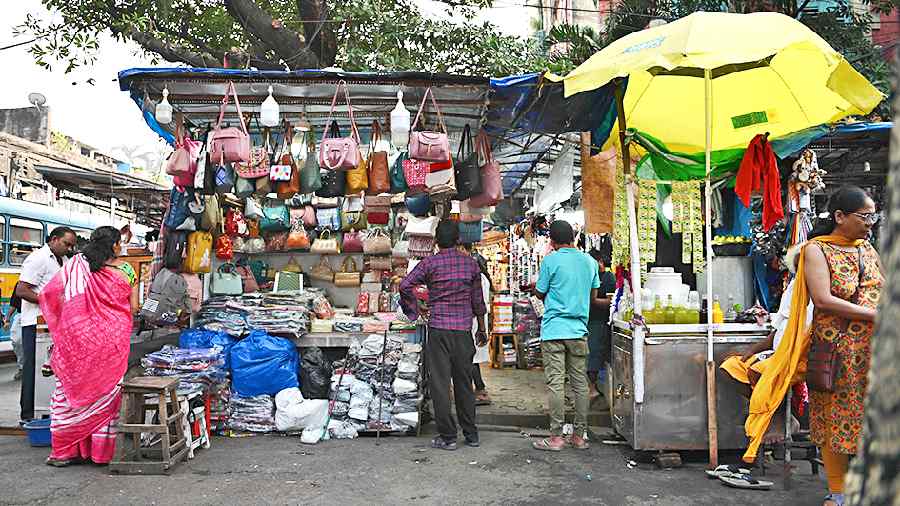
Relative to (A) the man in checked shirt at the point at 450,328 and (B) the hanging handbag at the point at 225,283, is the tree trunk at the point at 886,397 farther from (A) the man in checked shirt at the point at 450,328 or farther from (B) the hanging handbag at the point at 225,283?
(B) the hanging handbag at the point at 225,283

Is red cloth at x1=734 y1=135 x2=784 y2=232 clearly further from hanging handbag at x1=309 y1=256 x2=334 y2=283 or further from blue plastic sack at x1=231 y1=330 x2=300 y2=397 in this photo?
hanging handbag at x1=309 y1=256 x2=334 y2=283

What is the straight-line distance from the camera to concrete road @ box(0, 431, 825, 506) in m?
4.66

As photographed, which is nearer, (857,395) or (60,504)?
(857,395)

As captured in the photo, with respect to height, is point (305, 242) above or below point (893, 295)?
above

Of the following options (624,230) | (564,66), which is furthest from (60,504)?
(564,66)

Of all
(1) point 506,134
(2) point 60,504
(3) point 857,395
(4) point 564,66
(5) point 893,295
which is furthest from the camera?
(4) point 564,66

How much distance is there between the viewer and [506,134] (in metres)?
7.55

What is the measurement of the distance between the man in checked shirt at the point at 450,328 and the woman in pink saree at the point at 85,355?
8.16ft

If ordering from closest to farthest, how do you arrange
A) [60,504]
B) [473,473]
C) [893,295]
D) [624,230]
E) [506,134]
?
[893,295] → [60,504] → [473,473] → [624,230] → [506,134]

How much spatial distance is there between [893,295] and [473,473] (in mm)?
4639

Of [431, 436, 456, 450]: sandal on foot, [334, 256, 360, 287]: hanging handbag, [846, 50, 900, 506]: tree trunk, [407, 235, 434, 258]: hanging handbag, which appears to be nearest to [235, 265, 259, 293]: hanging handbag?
[334, 256, 360, 287]: hanging handbag

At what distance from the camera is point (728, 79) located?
655 centimetres

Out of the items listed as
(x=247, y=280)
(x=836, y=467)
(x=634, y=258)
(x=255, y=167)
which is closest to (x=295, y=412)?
(x=247, y=280)

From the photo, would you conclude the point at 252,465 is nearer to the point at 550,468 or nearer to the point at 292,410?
the point at 292,410
